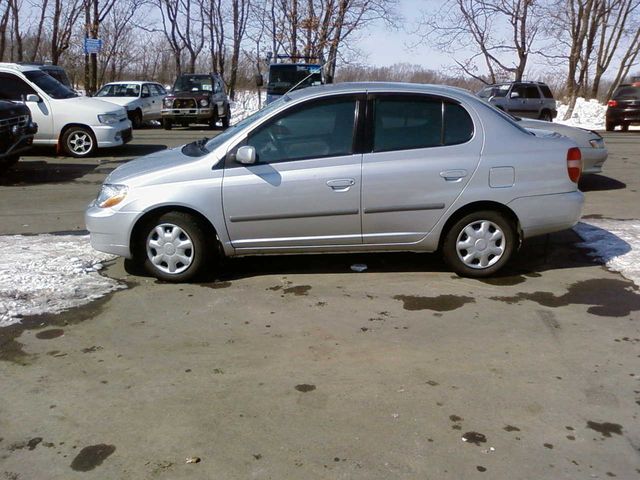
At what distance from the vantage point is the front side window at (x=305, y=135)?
5496mm

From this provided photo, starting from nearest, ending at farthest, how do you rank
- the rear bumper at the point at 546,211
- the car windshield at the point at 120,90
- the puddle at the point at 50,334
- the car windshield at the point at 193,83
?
the puddle at the point at 50,334, the rear bumper at the point at 546,211, the car windshield at the point at 193,83, the car windshield at the point at 120,90

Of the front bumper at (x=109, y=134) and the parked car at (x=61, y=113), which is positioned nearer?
the parked car at (x=61, y=113)

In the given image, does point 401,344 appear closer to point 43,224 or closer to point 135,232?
point 135,232

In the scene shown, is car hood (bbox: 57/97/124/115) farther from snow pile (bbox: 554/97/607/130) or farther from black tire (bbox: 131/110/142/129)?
snow pile (bbox: 554/97/607/130)

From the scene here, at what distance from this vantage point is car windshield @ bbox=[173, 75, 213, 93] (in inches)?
882

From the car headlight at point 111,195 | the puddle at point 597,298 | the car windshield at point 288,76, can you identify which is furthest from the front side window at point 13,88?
the puddle at point 597,298

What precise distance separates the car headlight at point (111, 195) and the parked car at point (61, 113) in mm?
8256

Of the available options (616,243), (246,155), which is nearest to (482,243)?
(616,243)

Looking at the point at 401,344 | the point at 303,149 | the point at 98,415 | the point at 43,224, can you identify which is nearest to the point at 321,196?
the point at 303,149

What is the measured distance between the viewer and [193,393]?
3.77 metres

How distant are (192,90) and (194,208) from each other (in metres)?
17.5

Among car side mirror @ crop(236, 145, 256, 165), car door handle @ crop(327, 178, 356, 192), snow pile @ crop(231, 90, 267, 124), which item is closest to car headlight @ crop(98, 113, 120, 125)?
car side mirror @ crop(236, 145, 256, 165)

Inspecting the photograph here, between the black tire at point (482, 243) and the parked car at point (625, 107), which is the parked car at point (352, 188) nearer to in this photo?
the black tire at point (482, 243)

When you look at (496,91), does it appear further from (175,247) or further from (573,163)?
(175,247)
